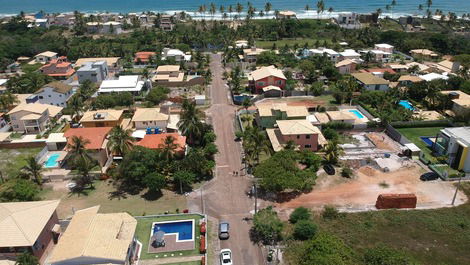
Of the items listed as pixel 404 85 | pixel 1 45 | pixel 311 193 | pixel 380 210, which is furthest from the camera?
pixel 1 45

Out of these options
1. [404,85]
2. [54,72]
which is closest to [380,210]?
[404,85]

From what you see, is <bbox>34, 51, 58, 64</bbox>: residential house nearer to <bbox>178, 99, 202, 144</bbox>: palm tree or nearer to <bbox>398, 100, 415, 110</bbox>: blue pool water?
<bbox>178, 99, 202, 144</bbox>: palm tree

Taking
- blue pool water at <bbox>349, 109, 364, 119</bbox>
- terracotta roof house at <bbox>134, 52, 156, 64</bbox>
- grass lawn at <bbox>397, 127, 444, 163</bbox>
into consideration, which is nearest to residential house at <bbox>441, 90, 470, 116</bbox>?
grass lawn at <bbox>397, 127, 444, 163</bbox>

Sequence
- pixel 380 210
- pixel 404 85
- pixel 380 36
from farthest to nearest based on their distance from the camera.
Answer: pixel 380 36 → pixel 404 85 → pixel 380 210

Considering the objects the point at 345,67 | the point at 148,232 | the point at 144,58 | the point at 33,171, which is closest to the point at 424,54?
the point at 345,67

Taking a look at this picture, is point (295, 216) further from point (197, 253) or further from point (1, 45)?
point (1, 45)

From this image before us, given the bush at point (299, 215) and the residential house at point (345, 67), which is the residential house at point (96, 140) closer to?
the bush at point (299, 215)

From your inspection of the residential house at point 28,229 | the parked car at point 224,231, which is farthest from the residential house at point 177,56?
the parked car at point 224,231
